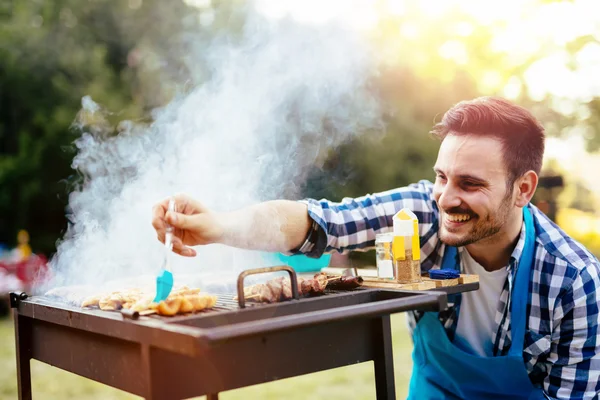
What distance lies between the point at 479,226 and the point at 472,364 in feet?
1.83

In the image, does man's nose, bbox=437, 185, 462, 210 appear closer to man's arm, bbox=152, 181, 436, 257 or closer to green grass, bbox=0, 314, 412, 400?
man's arm, bbox=152, 181, 436, 257

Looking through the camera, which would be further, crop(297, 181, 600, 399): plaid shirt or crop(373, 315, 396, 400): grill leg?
crop(297, 181, 600, 399): plaid shirt

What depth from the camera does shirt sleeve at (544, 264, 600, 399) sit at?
232 cm

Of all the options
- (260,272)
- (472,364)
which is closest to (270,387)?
(472,364)

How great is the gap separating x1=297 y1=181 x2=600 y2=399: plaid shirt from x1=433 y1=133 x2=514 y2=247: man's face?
0.19 m

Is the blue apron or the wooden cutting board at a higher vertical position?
the wooden cutting board

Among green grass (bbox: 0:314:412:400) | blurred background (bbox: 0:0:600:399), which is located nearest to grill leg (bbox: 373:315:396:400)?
green grass (bbox: 0:314:412:400)

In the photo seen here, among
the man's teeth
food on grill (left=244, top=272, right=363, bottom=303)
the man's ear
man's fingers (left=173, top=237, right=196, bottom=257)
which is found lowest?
food on grill (left=244, top=272, right=363, bottom=303)

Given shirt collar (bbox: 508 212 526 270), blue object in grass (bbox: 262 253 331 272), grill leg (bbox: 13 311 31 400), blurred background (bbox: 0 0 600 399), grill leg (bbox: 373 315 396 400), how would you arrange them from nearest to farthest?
grill leg (bbox: 373 315 396 400) < grill leg (bbox: 13 311 31 400) < shirt collar (bbox: 508 212 526 270) < blue object in grass (bbox: 262 253 331 272) < blurred background (bbox: 0 0 600 399)

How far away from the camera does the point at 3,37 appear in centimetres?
1020

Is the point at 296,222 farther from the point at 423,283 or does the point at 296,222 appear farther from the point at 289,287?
the point at 423,283

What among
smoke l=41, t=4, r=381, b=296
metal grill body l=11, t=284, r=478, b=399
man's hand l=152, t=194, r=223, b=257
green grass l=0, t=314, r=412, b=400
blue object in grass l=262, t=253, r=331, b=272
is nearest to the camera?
metal grill body l=11, t=284, r=478, b=399

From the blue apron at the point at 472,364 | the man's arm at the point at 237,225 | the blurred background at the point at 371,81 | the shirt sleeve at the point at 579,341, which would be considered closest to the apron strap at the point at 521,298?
the blue apron at the point at 472,364

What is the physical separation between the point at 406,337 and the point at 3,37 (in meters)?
8.11
